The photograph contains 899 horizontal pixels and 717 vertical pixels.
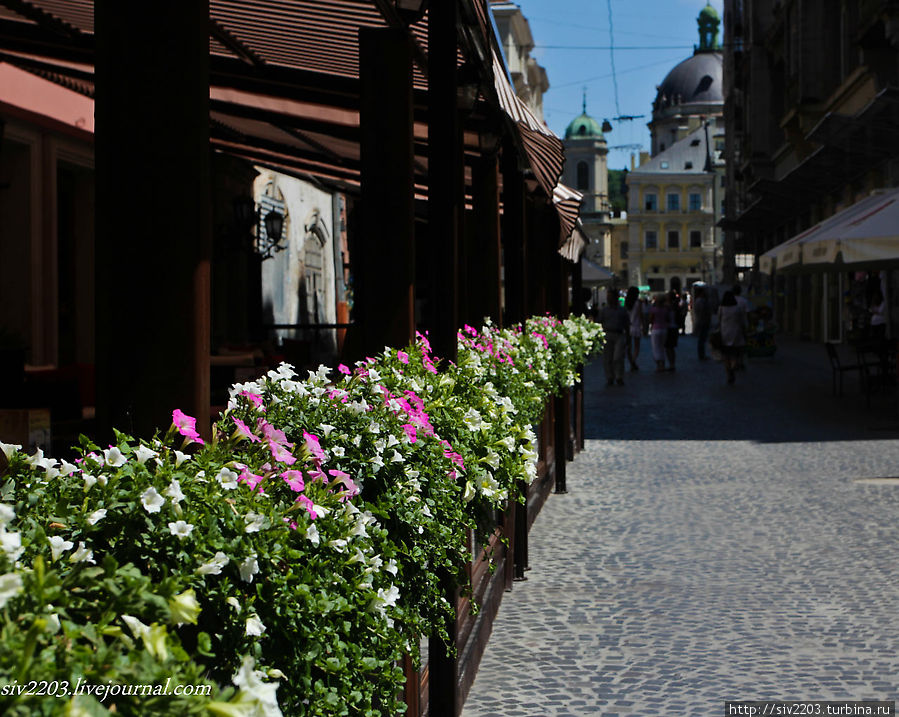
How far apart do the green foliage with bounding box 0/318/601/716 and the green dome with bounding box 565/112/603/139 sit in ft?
450

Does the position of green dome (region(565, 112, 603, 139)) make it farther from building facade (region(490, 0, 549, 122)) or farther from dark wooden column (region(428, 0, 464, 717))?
dark wooden column (region(428, 0, 464, 717))

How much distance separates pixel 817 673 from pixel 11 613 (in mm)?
3902

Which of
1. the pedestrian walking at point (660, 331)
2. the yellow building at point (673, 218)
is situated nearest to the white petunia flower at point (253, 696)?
the pedestrian walking at point (660, 331)

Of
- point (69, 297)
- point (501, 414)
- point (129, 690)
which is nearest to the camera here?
point (129, 690)

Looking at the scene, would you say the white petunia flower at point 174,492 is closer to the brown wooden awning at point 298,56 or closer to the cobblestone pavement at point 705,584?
the cobblestone pavement at point 705,584

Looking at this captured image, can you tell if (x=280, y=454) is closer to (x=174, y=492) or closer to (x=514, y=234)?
(x=174, y=492)

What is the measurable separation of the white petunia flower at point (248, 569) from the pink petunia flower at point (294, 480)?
0.38m

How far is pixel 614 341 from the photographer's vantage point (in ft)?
68.9

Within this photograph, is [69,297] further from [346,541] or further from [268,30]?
[346,541]

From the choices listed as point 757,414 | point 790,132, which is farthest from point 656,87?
point 757,414

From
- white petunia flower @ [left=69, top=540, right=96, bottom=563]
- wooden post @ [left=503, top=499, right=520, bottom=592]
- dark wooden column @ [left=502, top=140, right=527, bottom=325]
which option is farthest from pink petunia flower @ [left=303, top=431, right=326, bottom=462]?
dark wooden column @ [left=502, top=140, right=527, bottom=325]

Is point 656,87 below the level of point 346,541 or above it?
above

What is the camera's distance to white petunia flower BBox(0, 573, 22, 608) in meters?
1.31

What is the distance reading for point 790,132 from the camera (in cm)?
3566
